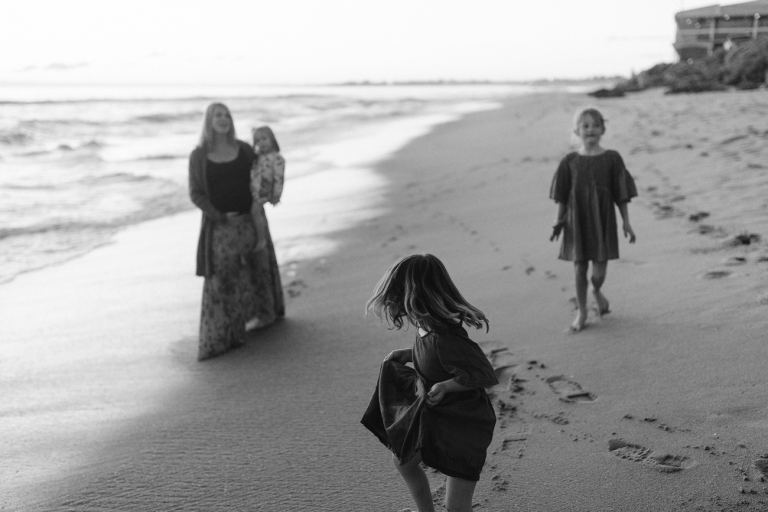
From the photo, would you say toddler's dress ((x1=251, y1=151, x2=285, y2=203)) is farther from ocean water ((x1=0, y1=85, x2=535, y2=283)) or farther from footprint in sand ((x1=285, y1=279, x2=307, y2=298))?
ocean water ((x1=0, y1=85, x2=535, y2=283))

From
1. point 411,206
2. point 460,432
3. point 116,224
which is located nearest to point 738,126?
point 411,206

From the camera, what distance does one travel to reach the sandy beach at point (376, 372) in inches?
105

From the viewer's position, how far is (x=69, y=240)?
8.21 meters

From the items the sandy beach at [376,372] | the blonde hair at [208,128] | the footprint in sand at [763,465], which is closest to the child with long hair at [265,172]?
the blonde hair at [208,128]

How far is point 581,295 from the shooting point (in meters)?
4.13

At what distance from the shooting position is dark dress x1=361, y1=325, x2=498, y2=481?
2.09 metres

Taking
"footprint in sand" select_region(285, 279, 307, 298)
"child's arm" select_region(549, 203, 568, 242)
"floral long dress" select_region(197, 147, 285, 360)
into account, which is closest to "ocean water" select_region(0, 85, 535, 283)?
"footprint in sand" select_region(285, 279, 307, 298)

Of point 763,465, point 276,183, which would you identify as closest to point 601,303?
point 763,465

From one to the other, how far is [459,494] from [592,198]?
7.98 feet

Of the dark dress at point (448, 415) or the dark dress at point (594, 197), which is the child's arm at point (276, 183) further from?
the dark dress at point (448, 415)

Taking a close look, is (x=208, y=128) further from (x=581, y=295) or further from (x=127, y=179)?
(x=127, y=179)

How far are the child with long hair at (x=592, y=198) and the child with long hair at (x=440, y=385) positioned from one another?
2138 mm

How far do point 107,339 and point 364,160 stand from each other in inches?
388

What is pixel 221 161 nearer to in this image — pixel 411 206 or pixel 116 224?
pixel 411 206
